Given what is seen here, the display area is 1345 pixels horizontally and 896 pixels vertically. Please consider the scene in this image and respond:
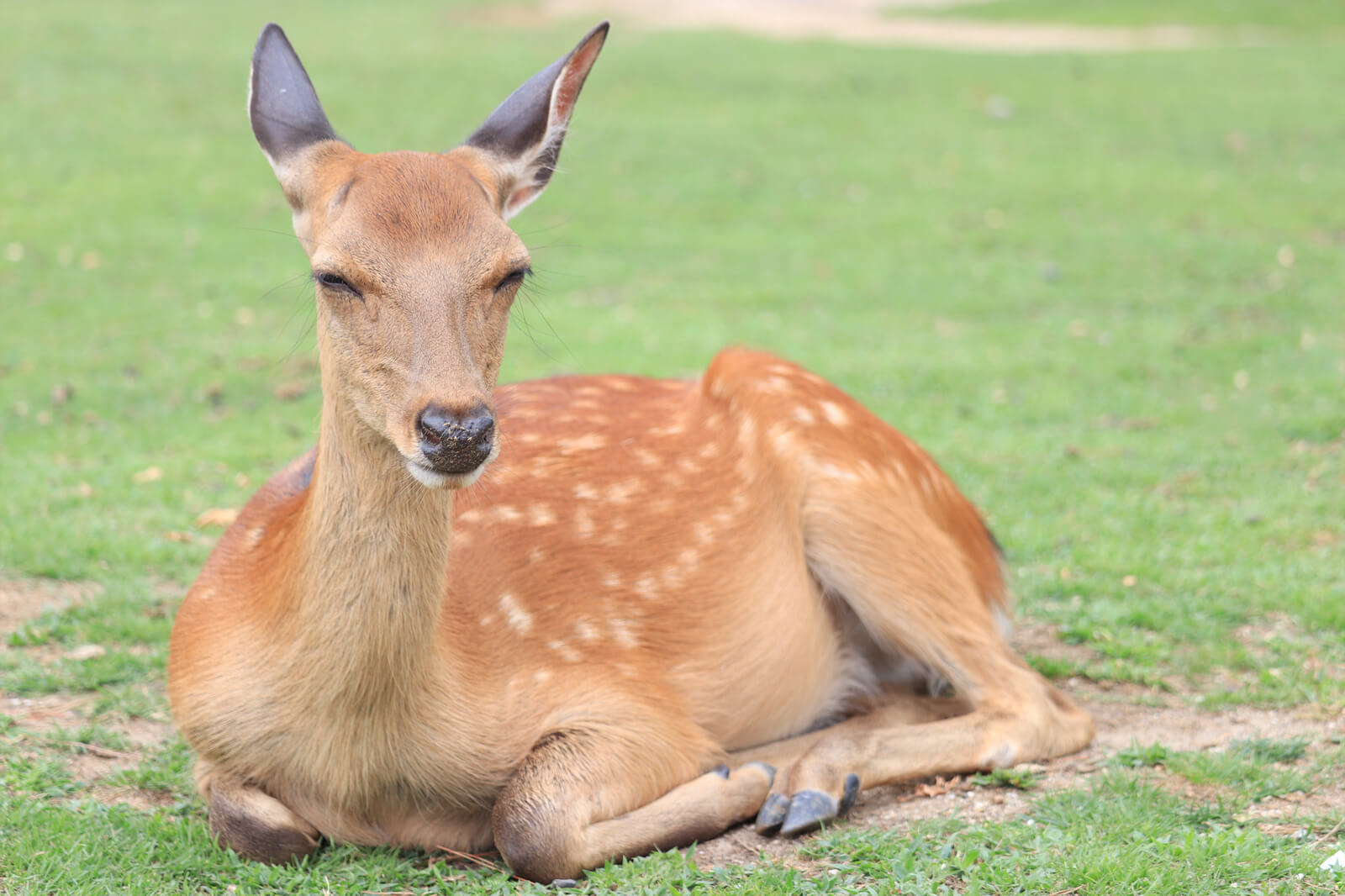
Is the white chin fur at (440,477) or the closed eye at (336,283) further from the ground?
the closed eye at (336,283)

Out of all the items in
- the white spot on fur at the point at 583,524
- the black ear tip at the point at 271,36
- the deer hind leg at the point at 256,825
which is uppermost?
the black ear tip at the point at 271,36

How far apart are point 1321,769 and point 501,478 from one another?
8.19 ft

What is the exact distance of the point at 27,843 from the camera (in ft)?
12.0

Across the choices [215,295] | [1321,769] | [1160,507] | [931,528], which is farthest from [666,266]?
[1321,769]

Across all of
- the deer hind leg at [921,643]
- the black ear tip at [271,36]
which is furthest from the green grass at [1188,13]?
the black ear tip at [271,36]

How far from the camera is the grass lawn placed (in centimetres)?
383

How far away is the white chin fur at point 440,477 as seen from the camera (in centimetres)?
306

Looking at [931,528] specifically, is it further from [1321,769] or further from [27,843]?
[27,843]

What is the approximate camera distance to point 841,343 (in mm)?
9812

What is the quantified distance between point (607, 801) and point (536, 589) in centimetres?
66

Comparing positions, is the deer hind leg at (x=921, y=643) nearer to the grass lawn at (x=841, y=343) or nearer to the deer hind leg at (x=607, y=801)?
the grass lawn at (x=841, y=343)

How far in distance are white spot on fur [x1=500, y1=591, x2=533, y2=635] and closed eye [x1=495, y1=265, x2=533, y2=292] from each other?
1.07 meters

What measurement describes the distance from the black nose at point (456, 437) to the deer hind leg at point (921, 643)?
1698 millimetres

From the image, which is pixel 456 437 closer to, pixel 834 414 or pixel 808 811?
pixel 808 811
